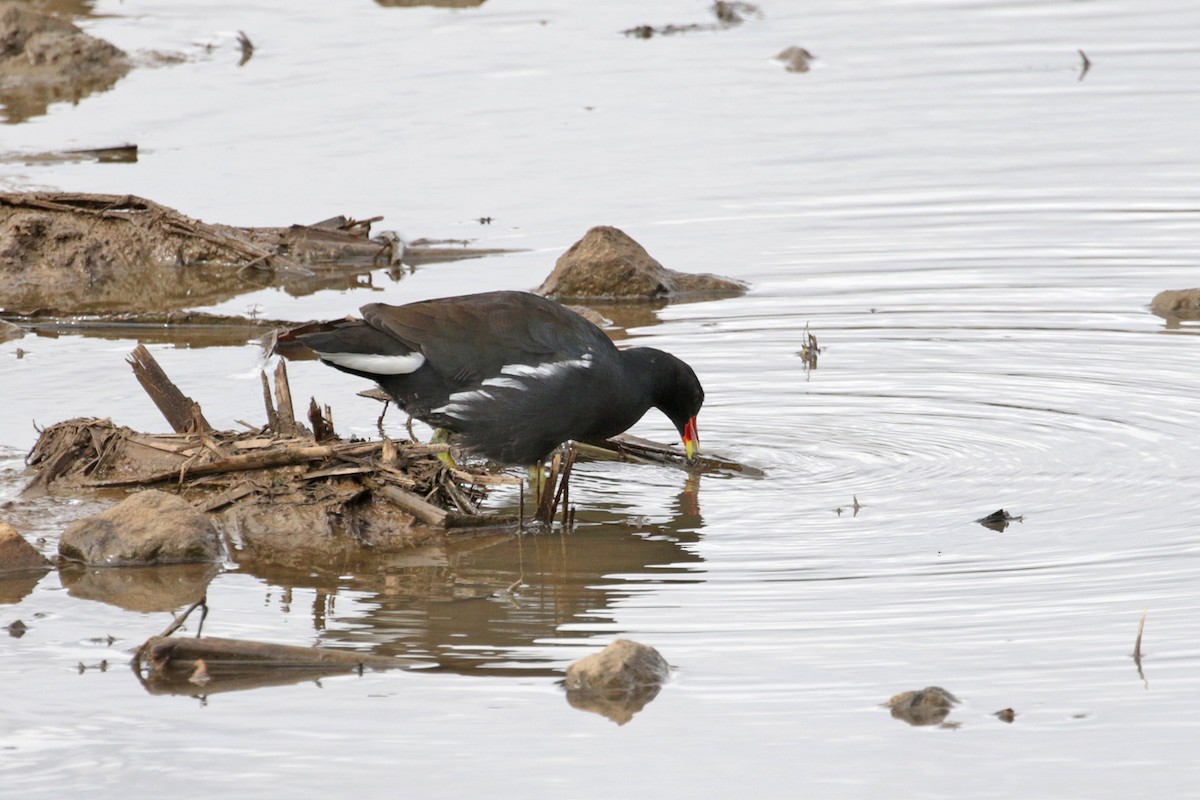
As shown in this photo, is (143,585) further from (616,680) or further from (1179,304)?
(1179,304)

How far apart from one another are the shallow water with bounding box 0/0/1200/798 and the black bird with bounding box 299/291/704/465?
19.1 inches

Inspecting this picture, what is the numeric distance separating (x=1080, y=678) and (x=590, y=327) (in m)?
2.99

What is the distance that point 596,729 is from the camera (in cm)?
469

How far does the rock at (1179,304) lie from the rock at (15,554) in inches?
249

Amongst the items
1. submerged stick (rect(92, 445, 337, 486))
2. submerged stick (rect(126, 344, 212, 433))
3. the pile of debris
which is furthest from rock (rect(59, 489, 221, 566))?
submerged stick (rect(126, 344, 212, 433))

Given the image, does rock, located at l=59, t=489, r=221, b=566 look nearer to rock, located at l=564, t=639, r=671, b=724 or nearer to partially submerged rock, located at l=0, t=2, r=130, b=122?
rock, located at l=564, t=639, r=671, b=724

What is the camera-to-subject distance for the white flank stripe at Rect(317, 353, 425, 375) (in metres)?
6.98

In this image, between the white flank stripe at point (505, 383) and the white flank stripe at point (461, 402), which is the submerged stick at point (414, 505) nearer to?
the white flank stripe at point (461, 402)

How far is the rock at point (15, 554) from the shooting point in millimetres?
6148

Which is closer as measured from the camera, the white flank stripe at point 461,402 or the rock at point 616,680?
the rock at point 616,680

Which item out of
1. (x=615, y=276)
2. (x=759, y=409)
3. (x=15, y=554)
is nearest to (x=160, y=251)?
(x=615, y=276)

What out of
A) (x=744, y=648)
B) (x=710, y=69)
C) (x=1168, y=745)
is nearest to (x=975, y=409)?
(x=744, y=648)

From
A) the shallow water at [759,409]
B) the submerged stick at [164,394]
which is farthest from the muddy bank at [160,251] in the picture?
the submerged stick at [164,394]

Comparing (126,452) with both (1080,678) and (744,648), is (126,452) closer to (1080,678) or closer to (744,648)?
(744,648)
